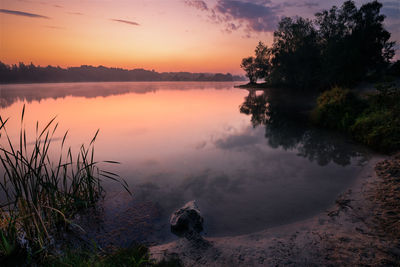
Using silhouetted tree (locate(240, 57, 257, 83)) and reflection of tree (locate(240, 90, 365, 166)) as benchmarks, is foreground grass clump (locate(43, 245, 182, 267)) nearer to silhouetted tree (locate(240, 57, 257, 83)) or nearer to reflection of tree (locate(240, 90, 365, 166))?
reflection of tree (locate(240, 90, 365, 166))

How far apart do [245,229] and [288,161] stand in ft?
20.9

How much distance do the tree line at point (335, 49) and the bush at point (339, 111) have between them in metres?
27.1

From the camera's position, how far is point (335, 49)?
4066 cm

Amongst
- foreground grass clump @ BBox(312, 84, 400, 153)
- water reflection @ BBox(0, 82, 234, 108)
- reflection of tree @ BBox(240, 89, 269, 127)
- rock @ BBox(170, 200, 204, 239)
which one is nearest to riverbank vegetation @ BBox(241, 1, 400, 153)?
foreground grass clump @ BBox(312, 84, 400, 153)

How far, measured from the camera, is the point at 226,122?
74.6ft

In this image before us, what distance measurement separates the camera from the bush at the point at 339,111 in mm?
16328

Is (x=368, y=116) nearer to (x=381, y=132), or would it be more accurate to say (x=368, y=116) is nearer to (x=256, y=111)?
(x=381, y=132)

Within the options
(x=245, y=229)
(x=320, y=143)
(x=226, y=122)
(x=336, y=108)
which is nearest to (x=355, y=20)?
(x=336, y=108)

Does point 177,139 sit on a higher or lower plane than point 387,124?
lower

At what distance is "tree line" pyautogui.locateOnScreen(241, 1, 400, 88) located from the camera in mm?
40500

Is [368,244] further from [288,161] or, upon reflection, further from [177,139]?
[177,139]

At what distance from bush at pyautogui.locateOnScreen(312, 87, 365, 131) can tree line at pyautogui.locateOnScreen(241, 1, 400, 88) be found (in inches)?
1069

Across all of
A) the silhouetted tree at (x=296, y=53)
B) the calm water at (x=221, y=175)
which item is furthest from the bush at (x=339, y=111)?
the silhouetted tree at (x=296, y=53)

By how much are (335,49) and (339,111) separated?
31.1m
